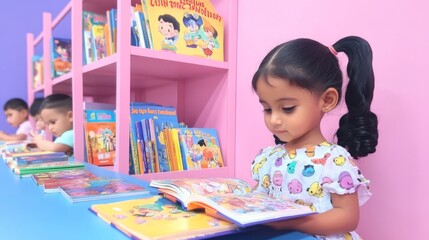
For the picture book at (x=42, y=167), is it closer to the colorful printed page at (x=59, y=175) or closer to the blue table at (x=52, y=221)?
the colorful printed page at (x=59, y=175)

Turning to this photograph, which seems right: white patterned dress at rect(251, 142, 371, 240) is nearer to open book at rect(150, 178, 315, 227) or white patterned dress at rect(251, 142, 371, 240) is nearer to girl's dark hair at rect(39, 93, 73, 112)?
open book at rect(150, 178, 315, 227)

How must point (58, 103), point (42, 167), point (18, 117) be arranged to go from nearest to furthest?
point (42, 167) → point (58, 103) → point (18, 117)

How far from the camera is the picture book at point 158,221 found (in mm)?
439

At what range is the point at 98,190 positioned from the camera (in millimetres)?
743

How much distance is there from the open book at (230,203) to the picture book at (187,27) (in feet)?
2.24

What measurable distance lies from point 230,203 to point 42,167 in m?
0.77

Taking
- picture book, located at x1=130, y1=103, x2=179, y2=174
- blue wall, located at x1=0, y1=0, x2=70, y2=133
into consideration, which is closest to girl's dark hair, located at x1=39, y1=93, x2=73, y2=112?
picture book, located at x1=130, y1=103, x2=179, y2=174

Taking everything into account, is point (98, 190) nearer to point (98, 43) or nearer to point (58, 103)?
point (98, 43)

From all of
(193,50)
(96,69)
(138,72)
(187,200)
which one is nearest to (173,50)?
(193,50)

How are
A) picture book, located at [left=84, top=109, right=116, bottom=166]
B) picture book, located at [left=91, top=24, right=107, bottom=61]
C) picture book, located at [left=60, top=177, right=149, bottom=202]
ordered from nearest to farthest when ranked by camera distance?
picture book, located at [left=60, top=177, right=149, bottom=202], picture book, located at [left=84, top=109, right=116, bottom=166], picture book, located at [left=91, top=24, right=107, bottom=61]

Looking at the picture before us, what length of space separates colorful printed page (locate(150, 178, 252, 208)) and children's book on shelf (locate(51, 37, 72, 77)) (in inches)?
63.1

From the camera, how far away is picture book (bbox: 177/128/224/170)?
4.23 ft

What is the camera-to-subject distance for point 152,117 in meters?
1.28

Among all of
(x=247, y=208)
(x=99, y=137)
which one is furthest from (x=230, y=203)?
(x=99, y=137)
